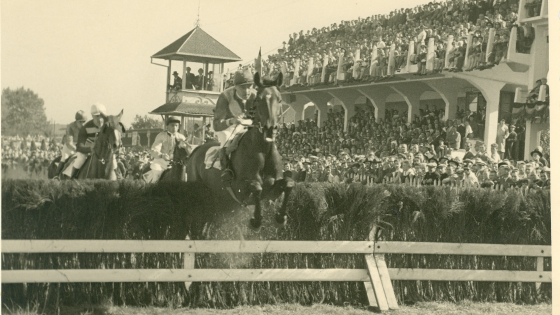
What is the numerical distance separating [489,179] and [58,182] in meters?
7.09

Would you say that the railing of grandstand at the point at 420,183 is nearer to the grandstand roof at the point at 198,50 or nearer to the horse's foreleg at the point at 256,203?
the horse's foreleg at the point at 256,203

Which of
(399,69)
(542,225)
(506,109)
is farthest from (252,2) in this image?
(399,69)

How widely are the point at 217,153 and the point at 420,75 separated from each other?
11015mm

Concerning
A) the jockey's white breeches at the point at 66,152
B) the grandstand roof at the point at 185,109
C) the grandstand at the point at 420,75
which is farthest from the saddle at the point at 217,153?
the grandstand at the point at 420,75

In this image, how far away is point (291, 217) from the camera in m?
7.59

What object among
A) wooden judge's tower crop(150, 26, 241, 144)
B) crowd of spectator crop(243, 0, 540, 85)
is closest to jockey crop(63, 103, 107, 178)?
wooden judge's tower crop(150, 26, 241, 144)

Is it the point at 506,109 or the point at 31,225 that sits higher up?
the point at 506,109

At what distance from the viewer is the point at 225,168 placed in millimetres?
7758

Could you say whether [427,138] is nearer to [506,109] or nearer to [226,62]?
[506,109]

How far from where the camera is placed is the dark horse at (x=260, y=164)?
23.8ft

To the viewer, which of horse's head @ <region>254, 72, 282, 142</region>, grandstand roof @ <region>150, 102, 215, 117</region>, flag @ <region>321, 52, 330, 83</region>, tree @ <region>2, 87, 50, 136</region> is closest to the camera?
horse's head @ <region>254, 72, 282, 142</region>

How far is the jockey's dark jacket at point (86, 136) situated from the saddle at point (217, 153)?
6.87ft

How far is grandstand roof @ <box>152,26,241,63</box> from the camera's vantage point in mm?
11078

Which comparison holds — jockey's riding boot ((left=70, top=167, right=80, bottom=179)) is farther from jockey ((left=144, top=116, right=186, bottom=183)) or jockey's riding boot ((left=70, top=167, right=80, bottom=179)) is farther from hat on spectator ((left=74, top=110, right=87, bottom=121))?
jockey ((left=144, top=116, right=186, bottom=183))
